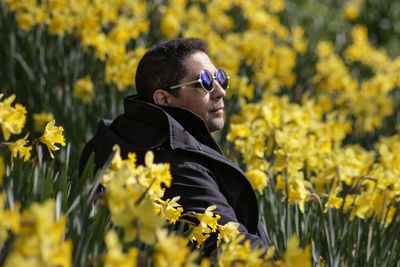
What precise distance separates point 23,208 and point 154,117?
82 centimetres

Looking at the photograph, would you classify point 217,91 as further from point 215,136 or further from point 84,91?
point 84,91

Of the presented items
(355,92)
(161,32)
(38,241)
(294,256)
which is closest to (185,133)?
(294,256)

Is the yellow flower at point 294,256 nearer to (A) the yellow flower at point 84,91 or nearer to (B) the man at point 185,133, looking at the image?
(B) the man at point 185,133

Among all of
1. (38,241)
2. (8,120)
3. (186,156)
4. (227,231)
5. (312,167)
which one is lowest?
(312,167)

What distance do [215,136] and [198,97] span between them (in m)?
1.23

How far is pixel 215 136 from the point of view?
148 inches

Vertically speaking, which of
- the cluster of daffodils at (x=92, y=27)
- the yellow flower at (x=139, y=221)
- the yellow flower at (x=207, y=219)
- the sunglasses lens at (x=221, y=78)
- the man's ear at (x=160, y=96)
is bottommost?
the yellow flower at (x=207, y=219)

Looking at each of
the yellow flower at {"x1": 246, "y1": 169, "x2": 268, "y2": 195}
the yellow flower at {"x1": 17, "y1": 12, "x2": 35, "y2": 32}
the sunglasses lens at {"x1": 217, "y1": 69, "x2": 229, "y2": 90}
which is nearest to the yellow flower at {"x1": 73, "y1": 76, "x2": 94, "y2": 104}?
the yellow flower at {"x1": 17, "y1": 12, "x2": 35, "y2": 32}

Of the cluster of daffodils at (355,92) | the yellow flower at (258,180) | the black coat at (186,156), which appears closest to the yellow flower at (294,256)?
the black coat at (186,156)

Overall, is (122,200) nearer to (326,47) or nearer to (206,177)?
(206,177)

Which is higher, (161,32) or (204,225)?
(161,32)

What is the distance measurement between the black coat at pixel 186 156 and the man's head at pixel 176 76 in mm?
265

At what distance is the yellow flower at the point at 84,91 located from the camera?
3609mm

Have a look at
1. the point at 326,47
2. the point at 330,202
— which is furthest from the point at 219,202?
the point at 326,47
